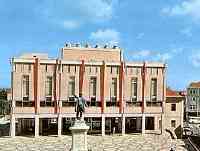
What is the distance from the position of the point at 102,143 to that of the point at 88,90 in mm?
8867

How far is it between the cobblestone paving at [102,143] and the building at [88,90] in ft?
9.20

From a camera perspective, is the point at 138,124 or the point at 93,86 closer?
the point at 93,86

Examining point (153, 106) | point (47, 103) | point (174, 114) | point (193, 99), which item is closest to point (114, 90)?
point (153, 106)

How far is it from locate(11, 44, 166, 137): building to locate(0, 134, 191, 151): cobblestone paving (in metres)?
2.81

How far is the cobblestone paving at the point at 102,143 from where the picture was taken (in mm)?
46969

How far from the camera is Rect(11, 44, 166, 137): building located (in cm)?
5600

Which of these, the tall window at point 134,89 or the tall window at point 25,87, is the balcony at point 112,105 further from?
the tall window at point 25,87

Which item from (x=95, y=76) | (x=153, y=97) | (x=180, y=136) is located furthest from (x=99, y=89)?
(x=180, y=136)

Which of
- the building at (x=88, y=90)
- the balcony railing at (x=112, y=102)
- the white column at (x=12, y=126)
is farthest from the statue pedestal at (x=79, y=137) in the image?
the balcony railing at (x=112, y=102)

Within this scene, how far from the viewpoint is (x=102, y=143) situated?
167ft

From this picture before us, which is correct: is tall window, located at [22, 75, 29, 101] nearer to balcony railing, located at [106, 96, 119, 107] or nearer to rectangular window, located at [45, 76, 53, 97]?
rectangular window, located at [45, 76, 53, 97]

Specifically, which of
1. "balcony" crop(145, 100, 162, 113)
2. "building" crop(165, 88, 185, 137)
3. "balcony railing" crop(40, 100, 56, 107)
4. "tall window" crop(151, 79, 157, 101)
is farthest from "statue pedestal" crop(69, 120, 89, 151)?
"building" crop(165, 88, 185, 137)

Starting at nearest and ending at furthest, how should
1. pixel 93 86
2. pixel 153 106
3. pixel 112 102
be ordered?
pixel 93 86 < pixel 112 102 < pixel 153 106

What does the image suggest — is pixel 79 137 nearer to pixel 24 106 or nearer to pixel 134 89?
pixel 24 106
